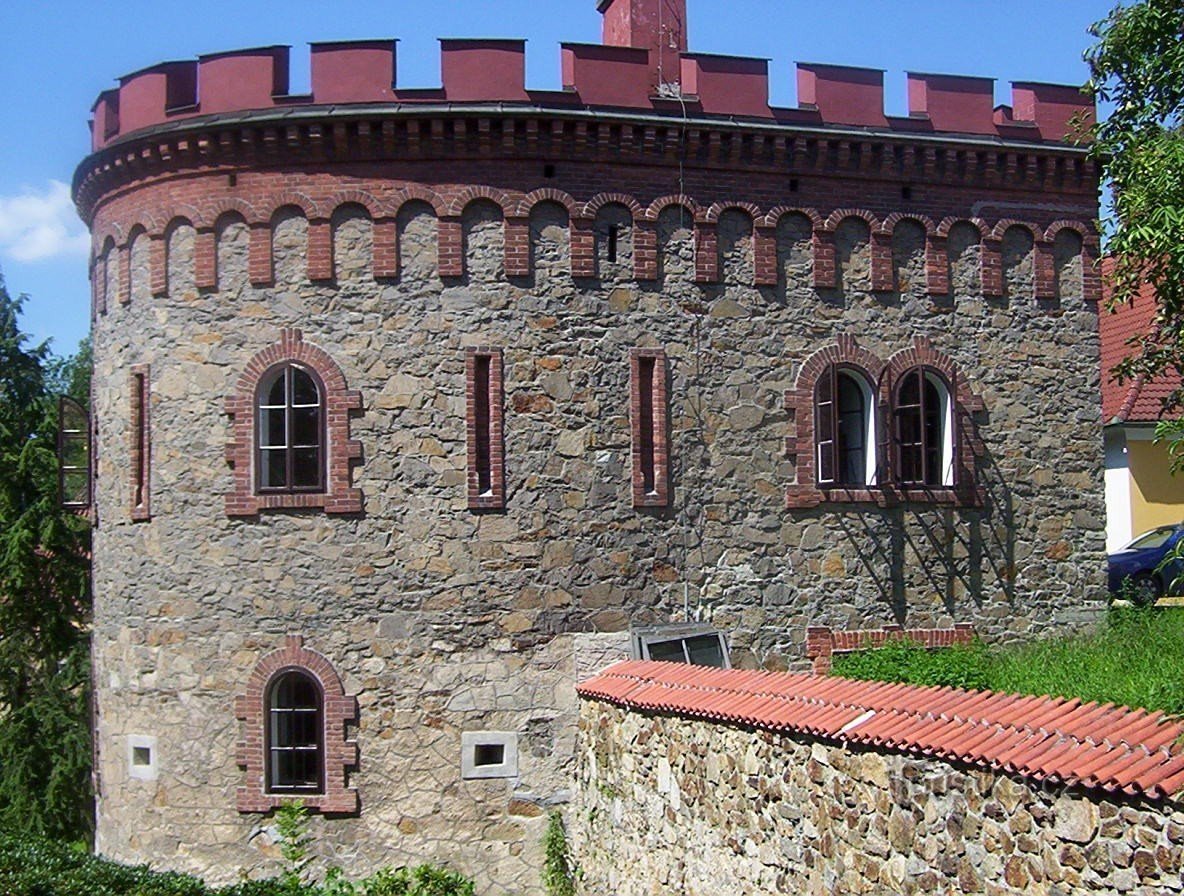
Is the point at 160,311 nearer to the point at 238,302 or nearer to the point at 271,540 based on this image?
the point at 238,302

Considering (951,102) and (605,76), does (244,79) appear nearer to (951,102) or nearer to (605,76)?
(605,76)

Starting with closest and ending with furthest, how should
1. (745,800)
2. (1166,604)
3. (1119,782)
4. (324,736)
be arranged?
1. (1119,782)
2. (745,800)
3. (324,736)
4. (1166,604)

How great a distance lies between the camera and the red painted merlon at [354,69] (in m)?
15.9

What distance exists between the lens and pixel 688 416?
1633cm

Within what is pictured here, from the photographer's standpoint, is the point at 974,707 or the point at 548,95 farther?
the point at 548,95

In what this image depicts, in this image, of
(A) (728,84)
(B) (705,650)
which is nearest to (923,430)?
(B) (705,650)

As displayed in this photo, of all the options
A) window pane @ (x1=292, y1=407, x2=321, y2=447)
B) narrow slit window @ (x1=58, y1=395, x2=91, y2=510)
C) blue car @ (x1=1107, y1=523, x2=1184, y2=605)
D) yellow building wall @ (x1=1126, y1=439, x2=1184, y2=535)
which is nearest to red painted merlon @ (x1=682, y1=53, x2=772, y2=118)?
window pane @ (x1=292, y1=407, x2=321, y2=447)

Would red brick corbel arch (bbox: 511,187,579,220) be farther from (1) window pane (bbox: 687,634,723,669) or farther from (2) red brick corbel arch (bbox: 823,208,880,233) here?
(1) window pane (bbox: 687,634,723,669)

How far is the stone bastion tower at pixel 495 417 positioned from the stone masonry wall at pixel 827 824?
1.76m

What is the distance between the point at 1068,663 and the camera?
14023 millimetres

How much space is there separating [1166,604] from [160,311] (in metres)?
12.6

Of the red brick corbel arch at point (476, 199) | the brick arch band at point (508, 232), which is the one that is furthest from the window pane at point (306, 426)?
the red brick corbel arch at point (476, 199)

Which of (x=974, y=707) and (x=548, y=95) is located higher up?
(x=548, y=95)

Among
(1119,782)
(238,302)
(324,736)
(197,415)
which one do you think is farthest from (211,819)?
(1119,782)
